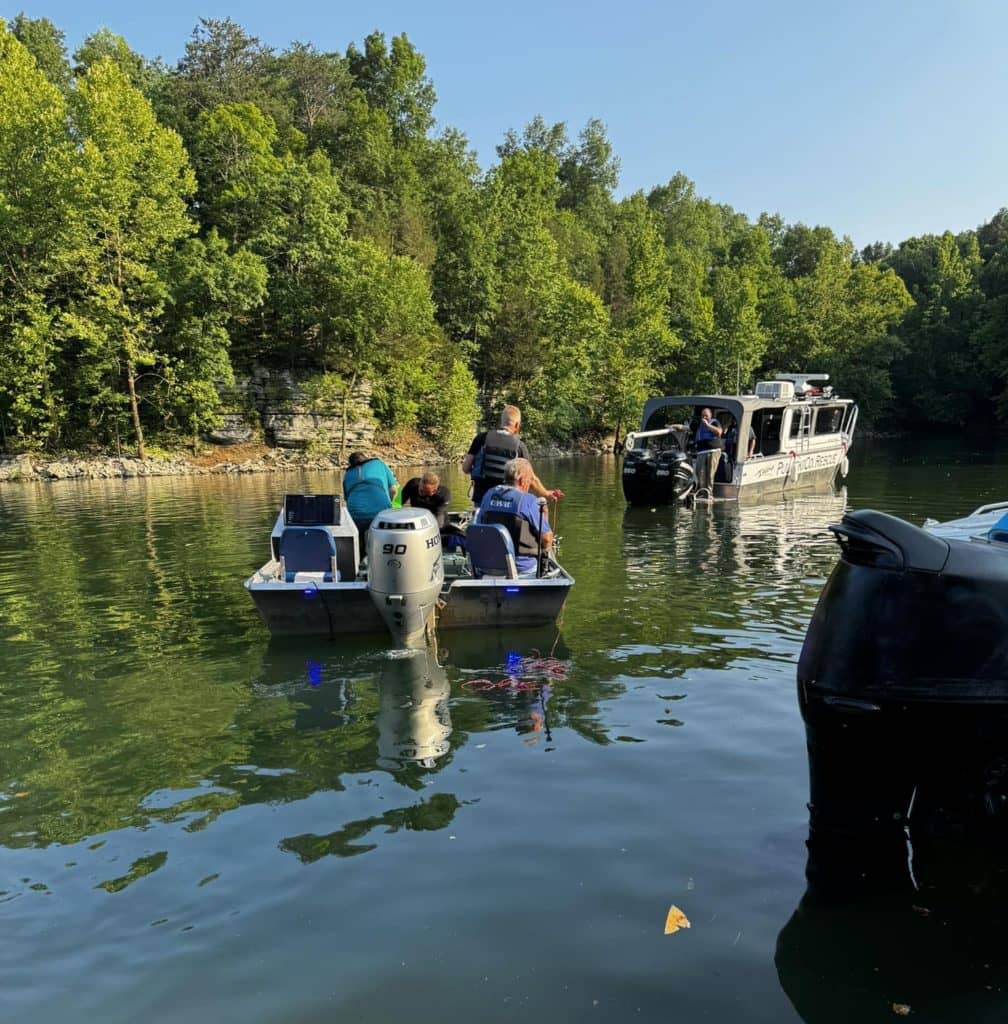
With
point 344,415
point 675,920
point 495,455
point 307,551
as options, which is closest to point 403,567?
point 307,551

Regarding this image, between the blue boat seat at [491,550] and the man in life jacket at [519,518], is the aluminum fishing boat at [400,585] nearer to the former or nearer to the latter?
the blue boat seat at [491,550]

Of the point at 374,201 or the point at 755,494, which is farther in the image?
the point at 374,201

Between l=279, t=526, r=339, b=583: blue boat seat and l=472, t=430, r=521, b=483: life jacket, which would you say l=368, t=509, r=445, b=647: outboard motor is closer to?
l=279, t=526, r=339, b=583: blue boat seat

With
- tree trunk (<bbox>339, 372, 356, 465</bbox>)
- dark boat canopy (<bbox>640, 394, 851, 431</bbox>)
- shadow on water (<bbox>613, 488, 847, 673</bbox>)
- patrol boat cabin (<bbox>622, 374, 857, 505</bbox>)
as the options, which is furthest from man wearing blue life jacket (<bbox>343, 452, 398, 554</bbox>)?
tree trunk (<bbox>339, 372, 356, 465</bbox>)

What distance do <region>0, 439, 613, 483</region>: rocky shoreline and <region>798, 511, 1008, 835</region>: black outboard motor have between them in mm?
31542

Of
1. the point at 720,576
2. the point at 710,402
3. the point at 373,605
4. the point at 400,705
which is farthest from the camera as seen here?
the point at 710,402

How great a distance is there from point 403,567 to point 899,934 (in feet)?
15.9

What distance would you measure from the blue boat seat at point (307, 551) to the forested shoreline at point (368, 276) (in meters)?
28.9

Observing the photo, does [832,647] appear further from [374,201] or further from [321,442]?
[374,201]

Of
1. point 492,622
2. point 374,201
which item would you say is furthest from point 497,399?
point 492,622

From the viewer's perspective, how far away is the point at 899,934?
353cm

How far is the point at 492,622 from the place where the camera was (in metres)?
8.68

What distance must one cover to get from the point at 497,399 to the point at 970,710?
4665cm

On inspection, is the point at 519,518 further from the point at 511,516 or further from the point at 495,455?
the point at 495,455
